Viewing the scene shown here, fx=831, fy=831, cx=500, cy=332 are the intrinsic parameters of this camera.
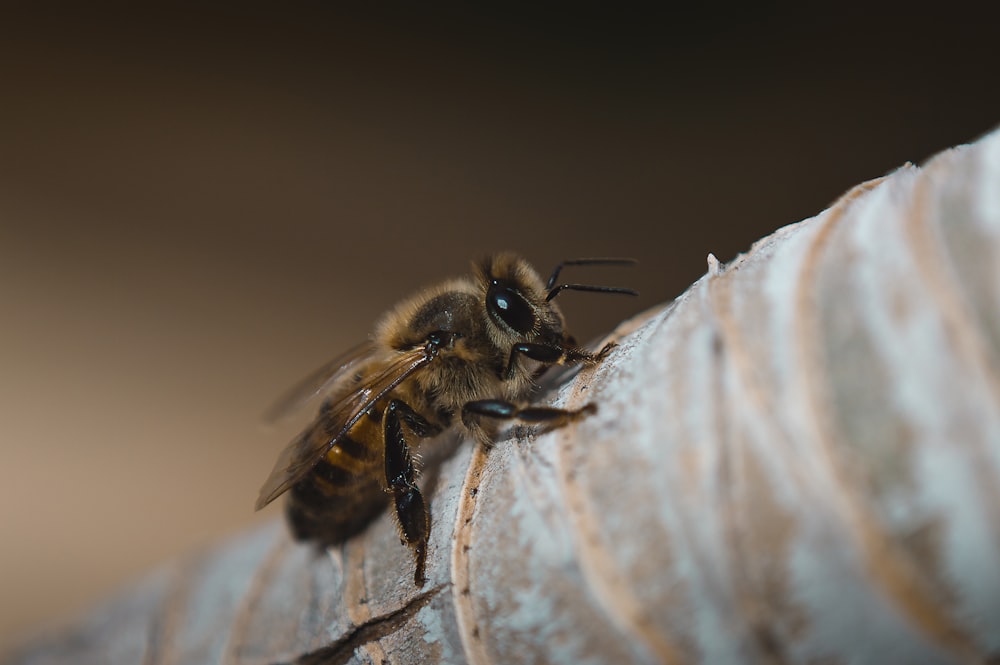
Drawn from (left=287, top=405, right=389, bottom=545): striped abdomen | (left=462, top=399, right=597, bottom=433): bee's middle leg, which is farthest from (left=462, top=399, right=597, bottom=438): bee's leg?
(left=287, top=405, right=389, bottom=545): striped abdomen

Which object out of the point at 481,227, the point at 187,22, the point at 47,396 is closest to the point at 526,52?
the point at 481,227

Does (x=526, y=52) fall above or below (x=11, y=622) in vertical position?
above

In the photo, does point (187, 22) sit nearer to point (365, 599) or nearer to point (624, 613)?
point (365, 599)

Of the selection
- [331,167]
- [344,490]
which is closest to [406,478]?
[344,490]

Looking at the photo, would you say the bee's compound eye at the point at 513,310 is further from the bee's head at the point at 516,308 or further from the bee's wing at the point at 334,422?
the bee's wing at the point at 334,422

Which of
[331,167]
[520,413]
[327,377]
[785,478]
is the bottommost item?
[785,478]

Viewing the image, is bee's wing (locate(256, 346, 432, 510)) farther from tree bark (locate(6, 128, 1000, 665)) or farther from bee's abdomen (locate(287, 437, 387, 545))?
tree bark (locate(6, 128, 1000, 665))

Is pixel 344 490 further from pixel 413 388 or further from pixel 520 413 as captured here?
pixel 520 413

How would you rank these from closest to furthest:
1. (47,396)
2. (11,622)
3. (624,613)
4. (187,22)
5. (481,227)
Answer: (624,613), (11,622), (47,396), (187,22), (481,227)
